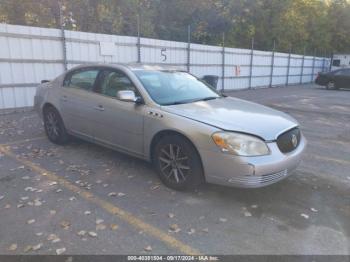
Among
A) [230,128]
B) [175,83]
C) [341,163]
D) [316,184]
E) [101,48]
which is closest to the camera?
[230,128]

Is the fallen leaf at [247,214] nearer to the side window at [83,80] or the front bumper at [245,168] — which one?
the front bumper at [245,168]

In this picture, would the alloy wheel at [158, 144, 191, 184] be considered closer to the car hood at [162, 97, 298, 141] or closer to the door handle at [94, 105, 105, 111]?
the car hood at [162, 97, 298, 141]

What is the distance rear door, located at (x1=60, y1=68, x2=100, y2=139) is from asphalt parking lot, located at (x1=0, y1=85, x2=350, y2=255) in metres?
0.52

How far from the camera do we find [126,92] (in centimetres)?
429

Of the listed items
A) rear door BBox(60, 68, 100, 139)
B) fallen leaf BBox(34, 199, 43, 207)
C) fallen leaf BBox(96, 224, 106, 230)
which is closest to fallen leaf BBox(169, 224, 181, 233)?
fallen leaf BBox(96, 224, 106, 230)

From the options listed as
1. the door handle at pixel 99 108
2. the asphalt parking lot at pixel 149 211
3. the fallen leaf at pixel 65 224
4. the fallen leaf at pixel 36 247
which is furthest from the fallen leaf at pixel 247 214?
the door handle at pixel 99 108

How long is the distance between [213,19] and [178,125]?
79.1ft

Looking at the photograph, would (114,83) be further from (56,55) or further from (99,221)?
(56,55)

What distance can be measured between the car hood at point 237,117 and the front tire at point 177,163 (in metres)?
0.36

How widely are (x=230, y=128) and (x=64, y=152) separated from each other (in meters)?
3.23

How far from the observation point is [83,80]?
5406 millimetres

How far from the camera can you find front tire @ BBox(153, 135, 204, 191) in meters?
3.85

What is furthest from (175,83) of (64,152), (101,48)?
(101,48)

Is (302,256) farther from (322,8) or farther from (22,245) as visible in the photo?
(322,8)
